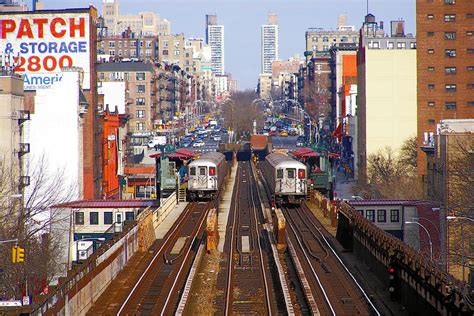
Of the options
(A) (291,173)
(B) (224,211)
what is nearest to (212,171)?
(B) (224,211)

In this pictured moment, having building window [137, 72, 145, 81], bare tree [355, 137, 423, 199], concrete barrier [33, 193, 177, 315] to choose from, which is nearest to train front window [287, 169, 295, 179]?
concrete barrier [33, 193, 177, 315]

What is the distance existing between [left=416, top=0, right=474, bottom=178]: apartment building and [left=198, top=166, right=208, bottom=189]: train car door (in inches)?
1578

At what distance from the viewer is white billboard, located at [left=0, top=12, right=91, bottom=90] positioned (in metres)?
78.7

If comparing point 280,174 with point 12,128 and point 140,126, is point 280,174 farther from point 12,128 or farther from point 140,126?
point 140,126

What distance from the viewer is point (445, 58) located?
97.2 metres

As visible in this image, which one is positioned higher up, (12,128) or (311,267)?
(12,128)

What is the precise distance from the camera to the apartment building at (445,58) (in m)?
96.2

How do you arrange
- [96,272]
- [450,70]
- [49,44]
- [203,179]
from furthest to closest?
[450,70]
[49,44]
[203,179]
[96,272]

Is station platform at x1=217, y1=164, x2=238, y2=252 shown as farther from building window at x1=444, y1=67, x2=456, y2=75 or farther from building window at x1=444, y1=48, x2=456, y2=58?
building window at x1=444, y1=48, x2=456, y2=58

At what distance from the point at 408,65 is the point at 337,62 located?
5225 centimetres

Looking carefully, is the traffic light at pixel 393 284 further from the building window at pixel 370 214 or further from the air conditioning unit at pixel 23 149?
the air conditioning unit at pixel 23 149

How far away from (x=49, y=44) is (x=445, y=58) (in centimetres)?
3947

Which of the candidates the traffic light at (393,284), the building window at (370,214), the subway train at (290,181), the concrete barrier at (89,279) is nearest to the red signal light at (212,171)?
the subway train at (290,181)

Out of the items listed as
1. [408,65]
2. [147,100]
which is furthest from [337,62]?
[408,65]
